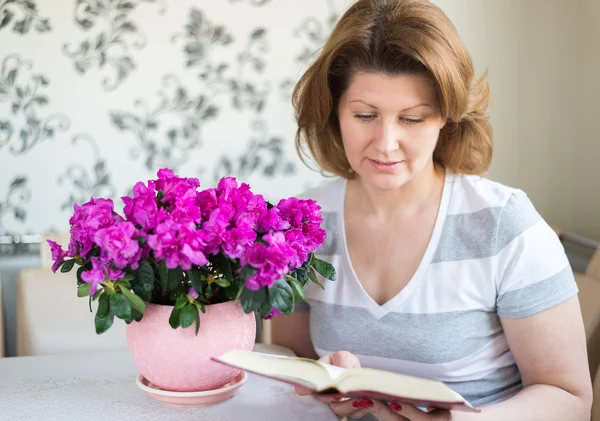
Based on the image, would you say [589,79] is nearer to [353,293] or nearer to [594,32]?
[594,32]

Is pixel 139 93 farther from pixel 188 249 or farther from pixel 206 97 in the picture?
pixel 188 249

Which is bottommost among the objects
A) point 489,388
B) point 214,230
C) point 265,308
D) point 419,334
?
point 489,388

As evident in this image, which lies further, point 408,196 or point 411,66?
point 408,196

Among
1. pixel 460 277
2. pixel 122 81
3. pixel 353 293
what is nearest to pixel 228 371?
pixel 353 293

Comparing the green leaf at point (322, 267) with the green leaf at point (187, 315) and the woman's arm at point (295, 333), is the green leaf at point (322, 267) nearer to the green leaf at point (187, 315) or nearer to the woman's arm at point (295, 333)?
the green leaf at point (187, 315)

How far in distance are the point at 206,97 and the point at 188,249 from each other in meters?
1.39

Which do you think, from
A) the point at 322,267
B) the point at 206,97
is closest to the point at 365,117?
the point at 322,267

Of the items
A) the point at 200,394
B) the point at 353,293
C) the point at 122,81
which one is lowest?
the point at 200,394

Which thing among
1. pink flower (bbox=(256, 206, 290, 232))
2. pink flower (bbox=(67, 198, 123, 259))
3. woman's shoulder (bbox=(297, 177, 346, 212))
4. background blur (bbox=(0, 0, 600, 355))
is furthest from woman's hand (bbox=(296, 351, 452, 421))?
background blur (bbox=(0, 0, 600, 355))

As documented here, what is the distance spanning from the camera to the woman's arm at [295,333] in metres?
1.46

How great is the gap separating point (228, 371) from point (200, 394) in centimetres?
5

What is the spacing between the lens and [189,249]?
35.0 inches

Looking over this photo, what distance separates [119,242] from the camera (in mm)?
901

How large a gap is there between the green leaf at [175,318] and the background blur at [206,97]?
1271mm
